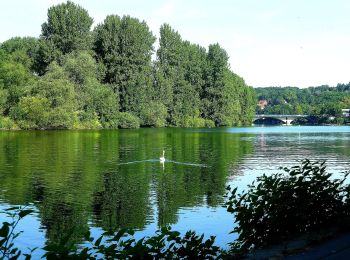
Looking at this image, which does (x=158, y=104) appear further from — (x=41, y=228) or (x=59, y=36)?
(x=41, y=228)

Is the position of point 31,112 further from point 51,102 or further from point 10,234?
point 10,234

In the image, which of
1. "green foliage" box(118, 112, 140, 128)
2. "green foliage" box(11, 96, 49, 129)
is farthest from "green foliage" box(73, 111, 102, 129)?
"green foliage" box(11, 96, 49, 129)

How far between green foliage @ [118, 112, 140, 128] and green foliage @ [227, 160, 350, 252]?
90.0 m

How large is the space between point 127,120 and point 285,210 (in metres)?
90.9

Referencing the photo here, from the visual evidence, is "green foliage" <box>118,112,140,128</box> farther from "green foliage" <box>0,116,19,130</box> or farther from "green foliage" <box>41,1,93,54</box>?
"green foliage" <box>0,116,19,130</box>

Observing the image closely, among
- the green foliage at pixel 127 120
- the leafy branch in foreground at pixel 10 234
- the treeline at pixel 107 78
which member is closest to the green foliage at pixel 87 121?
the treeline at pixel 107 78

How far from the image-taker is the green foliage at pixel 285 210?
937cm

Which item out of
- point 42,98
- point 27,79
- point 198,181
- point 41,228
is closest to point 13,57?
point 27,79

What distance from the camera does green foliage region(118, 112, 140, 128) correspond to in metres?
99.2

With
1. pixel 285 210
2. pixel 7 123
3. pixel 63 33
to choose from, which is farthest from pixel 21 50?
pixel 285 210

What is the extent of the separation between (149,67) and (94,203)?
3457 inches

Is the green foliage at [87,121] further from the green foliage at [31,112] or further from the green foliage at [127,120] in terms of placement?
the green foliage at [31,112]

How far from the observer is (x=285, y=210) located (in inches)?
373

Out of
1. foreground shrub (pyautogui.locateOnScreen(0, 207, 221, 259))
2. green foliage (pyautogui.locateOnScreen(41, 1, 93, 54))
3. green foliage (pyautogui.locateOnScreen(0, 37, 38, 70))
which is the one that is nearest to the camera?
foreground shrub (pyautogui.locateOnScreen(0, 207, 221, 259))
